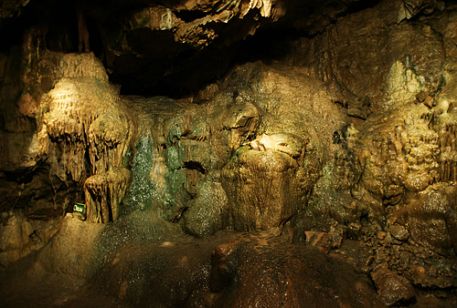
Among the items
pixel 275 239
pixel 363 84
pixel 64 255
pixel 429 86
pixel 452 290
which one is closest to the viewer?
pixel 452 290

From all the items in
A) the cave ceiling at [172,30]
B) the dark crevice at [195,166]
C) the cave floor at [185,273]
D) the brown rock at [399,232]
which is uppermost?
the cave ceiling at [172,30]

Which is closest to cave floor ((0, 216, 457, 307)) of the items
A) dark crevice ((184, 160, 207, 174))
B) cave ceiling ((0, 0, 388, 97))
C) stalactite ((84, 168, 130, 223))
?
stalactite ((84, 168, 130, 223))

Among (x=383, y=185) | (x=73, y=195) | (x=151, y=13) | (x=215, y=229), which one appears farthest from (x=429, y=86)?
(x=73, y=195)

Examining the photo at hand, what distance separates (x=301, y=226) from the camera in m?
6.78

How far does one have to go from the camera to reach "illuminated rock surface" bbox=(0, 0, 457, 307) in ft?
18.8

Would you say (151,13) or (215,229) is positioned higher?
(151,13)

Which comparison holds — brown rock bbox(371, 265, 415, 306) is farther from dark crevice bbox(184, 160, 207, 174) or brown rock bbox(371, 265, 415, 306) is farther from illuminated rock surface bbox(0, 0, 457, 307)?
dark crevice bbox(184, 160, 207, 174)

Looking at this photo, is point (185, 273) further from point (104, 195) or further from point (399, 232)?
point (399, 232)

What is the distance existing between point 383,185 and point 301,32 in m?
4.19

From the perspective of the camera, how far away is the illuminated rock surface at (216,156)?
5.73 metres

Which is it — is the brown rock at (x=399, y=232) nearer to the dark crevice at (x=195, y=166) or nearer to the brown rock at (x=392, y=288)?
the brown rock at (x=392, y=288)

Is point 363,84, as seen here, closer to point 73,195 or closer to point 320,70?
point 320,70

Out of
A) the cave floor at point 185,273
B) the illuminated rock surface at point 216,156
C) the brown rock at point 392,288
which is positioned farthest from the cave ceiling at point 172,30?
the brown rock at point 392,288

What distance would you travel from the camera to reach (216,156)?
7.39 metres
